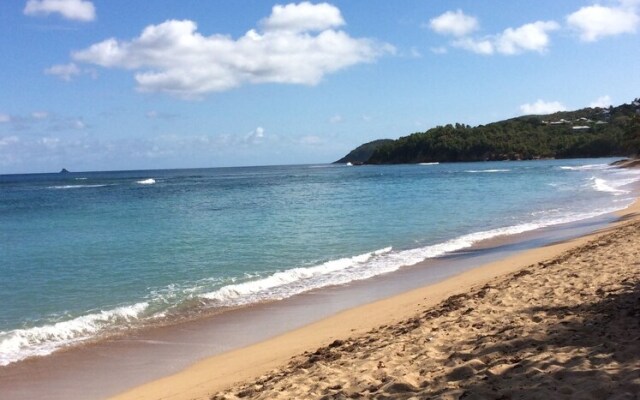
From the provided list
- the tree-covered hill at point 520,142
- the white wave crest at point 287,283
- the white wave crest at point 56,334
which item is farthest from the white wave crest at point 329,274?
the tree-covered hill at point 520,142

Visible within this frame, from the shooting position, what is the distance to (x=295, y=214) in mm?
31875

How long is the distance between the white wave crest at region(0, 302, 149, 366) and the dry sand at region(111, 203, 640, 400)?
307cm

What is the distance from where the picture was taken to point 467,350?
6445mm

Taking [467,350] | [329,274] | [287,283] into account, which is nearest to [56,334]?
[287,283]

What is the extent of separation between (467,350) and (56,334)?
7.60 meters

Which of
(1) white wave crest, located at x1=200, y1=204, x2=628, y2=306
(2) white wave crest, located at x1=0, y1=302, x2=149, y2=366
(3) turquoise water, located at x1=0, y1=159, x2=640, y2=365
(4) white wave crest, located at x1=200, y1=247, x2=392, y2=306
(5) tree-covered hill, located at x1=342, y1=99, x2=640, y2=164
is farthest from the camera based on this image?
(5) tree-covered hill, located at x1=342, y1=99, x2=640, y2=164

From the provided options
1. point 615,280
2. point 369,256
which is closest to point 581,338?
point 615,280

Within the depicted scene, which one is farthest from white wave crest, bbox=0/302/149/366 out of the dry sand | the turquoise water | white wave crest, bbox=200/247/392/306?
the dry sand

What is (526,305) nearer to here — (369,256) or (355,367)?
(355,367)

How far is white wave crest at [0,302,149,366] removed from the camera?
9508 mm

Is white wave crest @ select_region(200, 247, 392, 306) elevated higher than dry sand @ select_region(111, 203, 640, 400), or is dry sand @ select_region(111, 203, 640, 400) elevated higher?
dry sand @ select_region(111, 203, 640, 400)

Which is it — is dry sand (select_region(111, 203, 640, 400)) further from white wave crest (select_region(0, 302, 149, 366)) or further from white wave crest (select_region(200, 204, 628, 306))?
white wave crest (select_region(0, 302, 149, 366))

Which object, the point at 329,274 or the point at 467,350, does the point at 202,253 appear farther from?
the point at 467,350

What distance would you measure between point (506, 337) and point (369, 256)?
35.9 ft
